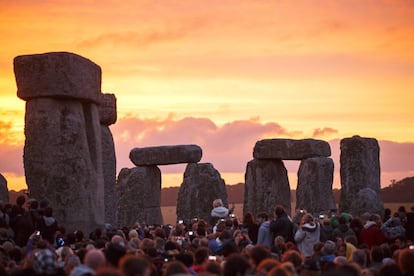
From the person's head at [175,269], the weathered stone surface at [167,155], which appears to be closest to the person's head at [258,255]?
the person's head at [175,269]

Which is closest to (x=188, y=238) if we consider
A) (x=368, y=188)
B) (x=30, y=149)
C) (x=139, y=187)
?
(x=30, y=149)

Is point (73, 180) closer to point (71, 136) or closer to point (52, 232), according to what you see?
point (71, 136)

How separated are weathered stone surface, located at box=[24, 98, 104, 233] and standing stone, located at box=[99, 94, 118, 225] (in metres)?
8.41

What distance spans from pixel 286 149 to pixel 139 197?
4.97 m

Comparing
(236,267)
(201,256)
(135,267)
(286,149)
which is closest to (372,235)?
(201,256)

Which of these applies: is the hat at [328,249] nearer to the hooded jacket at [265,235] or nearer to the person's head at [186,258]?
the person's head at [186,258]

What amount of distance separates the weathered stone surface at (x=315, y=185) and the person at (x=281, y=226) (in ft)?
49.9

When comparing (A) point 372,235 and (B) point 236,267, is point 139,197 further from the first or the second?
(B) point 236,267

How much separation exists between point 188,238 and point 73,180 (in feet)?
6.61

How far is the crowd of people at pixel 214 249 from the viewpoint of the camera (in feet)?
26.2

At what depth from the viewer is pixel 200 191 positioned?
29.7 m

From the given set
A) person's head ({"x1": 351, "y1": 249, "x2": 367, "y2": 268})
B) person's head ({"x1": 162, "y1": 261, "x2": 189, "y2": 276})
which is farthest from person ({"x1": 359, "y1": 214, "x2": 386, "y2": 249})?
person's head ({"x1": 162, "y1": 261, "x2": 189, "y2": 276})

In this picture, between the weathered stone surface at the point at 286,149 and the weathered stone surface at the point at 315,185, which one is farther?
the weathered stone surface at the point at 286,149

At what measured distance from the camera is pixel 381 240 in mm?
14578
